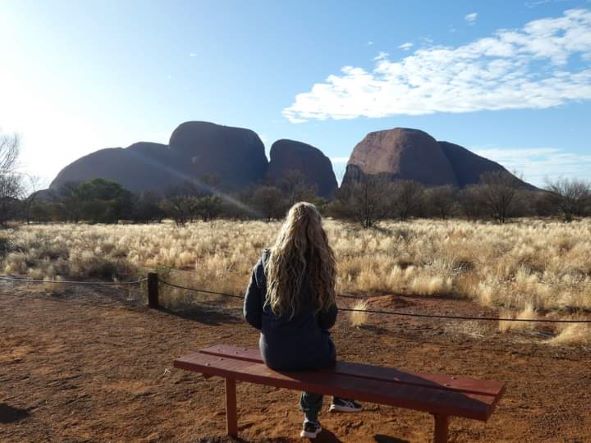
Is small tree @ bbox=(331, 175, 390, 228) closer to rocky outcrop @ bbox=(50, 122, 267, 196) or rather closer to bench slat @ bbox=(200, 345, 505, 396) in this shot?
bench slat @ bbox=(200, 345, 505, 396)

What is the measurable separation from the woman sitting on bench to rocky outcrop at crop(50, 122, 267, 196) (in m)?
80.4

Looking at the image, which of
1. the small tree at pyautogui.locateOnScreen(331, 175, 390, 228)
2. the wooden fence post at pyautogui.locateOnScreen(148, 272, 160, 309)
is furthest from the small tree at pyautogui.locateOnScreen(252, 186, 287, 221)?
the wooden fence post at pyautogui.locateOnScreen(148, 272, 160, 309)

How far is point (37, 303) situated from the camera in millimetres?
9492

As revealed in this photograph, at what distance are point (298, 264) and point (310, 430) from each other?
1283 mm

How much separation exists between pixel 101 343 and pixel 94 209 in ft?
160

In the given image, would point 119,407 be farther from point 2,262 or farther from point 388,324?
point 2,262

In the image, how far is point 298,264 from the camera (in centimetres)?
339

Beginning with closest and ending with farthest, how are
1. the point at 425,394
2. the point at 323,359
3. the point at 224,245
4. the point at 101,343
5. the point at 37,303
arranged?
the point at 425,394 < the point at 323,359 < the point at 101,343 < the point at 37,303 < the point at 224,245

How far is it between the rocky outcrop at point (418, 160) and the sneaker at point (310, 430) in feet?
281

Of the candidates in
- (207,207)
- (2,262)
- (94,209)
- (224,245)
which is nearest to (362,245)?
(224,245)

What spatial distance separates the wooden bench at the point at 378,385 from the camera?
9.82 ft

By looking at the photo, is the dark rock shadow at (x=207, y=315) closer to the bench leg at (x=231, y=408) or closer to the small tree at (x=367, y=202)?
the bench leg at (x=231, y=408)

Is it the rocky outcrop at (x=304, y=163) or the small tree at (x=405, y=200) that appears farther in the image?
the rocky outcrop at (x=304, y=163)

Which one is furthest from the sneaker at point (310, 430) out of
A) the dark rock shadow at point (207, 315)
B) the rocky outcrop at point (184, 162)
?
the rocky outcrop at point (184, 162)
